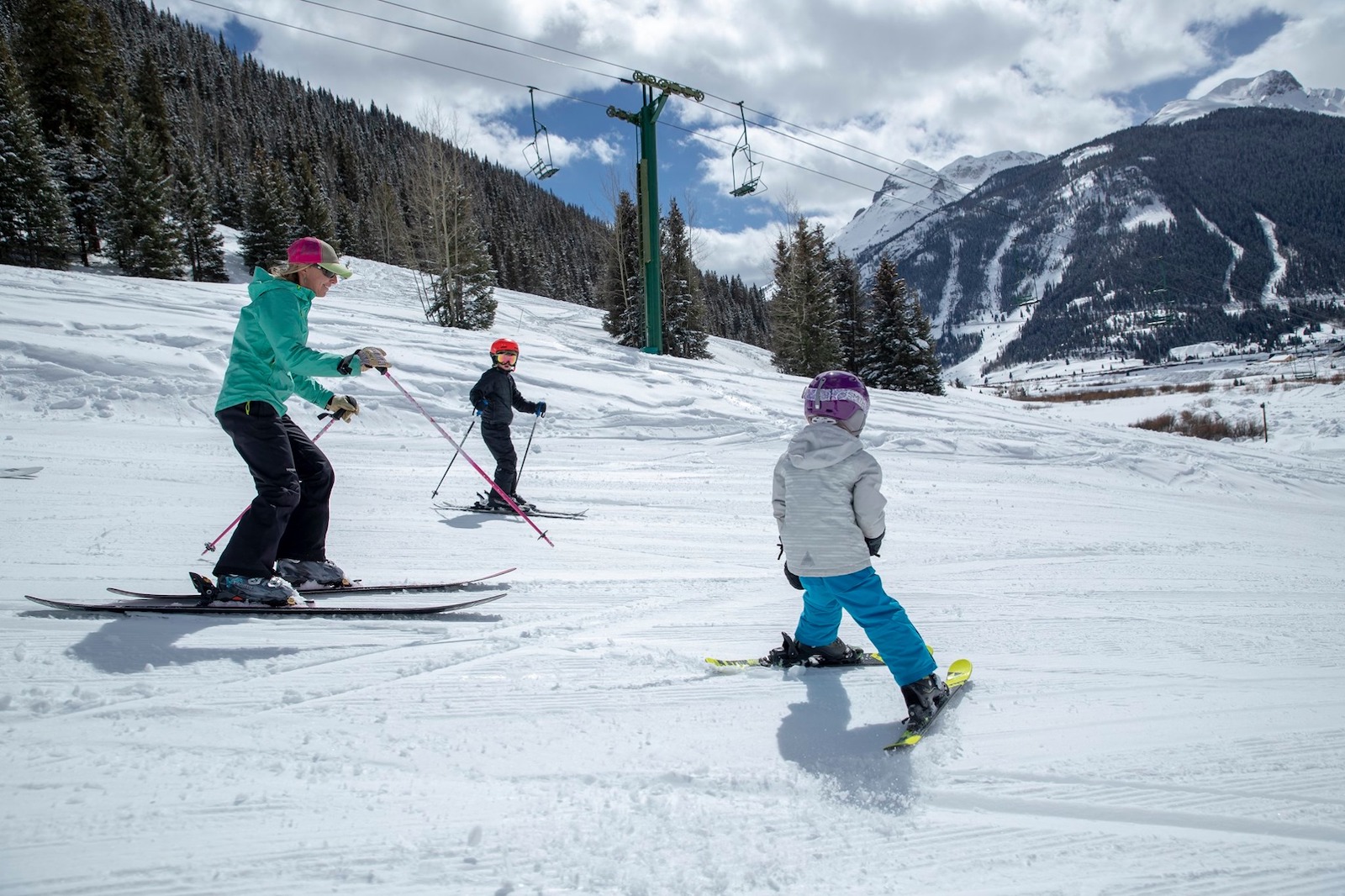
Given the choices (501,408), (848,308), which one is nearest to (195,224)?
(848,308)

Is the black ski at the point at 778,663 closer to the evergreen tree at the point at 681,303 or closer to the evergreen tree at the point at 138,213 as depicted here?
the evergreen tree at the point at 681,303

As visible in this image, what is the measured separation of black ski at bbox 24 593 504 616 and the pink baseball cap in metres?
1.77

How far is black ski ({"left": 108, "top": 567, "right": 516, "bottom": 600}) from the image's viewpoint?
3.35 metres

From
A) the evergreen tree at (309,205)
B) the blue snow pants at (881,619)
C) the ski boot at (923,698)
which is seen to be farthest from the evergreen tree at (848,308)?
the evergreen tree at (309,205)

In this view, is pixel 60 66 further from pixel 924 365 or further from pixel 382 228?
pixel 924 365

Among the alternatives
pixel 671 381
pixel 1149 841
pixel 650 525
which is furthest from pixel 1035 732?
pixel 671 381

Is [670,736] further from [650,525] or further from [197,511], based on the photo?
[197,511]

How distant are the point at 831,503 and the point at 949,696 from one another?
973 millimetres

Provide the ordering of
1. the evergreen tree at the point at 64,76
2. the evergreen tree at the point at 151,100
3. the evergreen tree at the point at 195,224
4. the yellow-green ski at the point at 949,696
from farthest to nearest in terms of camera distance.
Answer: the evergreen tree at the point at 151,100
the evergreen tree at the point at 195,224
the evergreen tree at the point at 64,76
the yellow-green ski at the point at 949,696

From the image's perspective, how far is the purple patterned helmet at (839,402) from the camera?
9.27ft

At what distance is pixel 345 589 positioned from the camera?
12.7ft

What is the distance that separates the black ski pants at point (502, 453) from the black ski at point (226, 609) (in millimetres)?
3369

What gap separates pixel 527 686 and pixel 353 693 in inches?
26.2

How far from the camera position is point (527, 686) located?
2.71m
